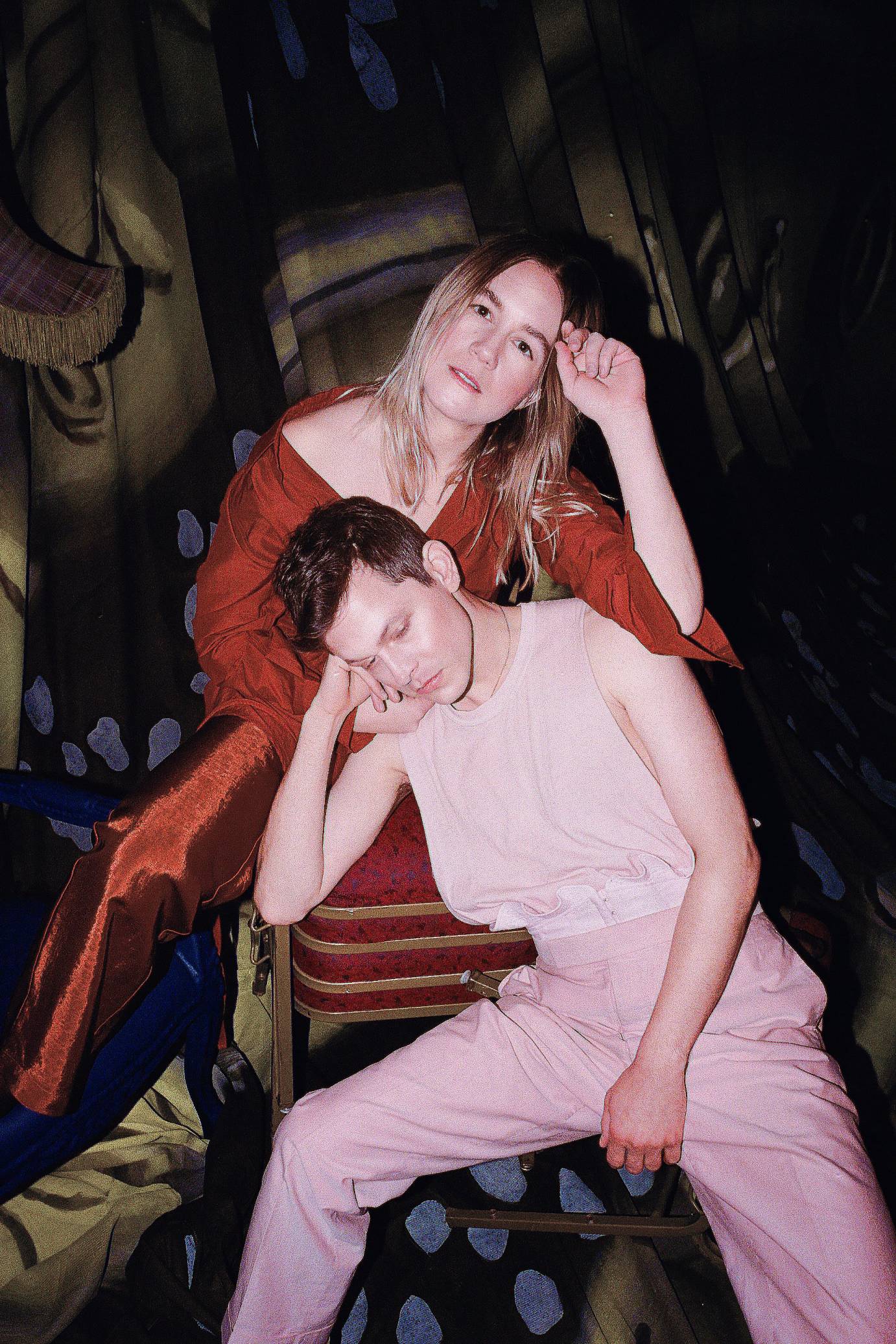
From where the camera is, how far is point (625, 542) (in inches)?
45.0

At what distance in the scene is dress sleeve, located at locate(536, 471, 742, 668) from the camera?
106 centimetres

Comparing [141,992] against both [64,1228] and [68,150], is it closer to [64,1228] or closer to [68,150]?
[64,1228]

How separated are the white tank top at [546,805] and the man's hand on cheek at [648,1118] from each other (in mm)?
182

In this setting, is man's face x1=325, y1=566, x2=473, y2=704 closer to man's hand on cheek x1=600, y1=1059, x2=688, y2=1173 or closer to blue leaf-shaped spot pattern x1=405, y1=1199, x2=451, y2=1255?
man's hand on cheek x1=600, y1=1059, x2=688, y2=1173

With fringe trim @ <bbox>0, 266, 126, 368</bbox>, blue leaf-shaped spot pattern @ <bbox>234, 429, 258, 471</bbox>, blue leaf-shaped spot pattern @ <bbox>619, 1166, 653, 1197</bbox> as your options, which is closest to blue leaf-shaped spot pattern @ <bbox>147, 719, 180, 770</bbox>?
blue leaf-shaped spot pattern @ <bbox>234, 429, 258, 471</bbox>

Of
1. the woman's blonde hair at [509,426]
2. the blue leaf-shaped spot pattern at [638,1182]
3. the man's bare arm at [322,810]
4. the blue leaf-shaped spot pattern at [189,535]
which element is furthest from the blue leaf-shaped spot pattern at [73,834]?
the blue leaf-shaped spot pattern at [638,1182]

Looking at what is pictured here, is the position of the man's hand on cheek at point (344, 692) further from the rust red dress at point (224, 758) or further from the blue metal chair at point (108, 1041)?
the blue metal chair at point (108, 1041)

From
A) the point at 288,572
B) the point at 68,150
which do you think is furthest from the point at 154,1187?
the point at 68,150

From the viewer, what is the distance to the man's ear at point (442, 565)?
1154mm

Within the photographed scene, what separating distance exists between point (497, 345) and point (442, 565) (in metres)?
0.32

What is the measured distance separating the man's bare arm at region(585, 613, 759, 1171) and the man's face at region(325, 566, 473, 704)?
0.24 m

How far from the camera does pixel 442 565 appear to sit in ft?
3.81

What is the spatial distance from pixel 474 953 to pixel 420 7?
1.75 meters

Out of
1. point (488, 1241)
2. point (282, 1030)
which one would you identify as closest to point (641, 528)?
point (282, 1030)
